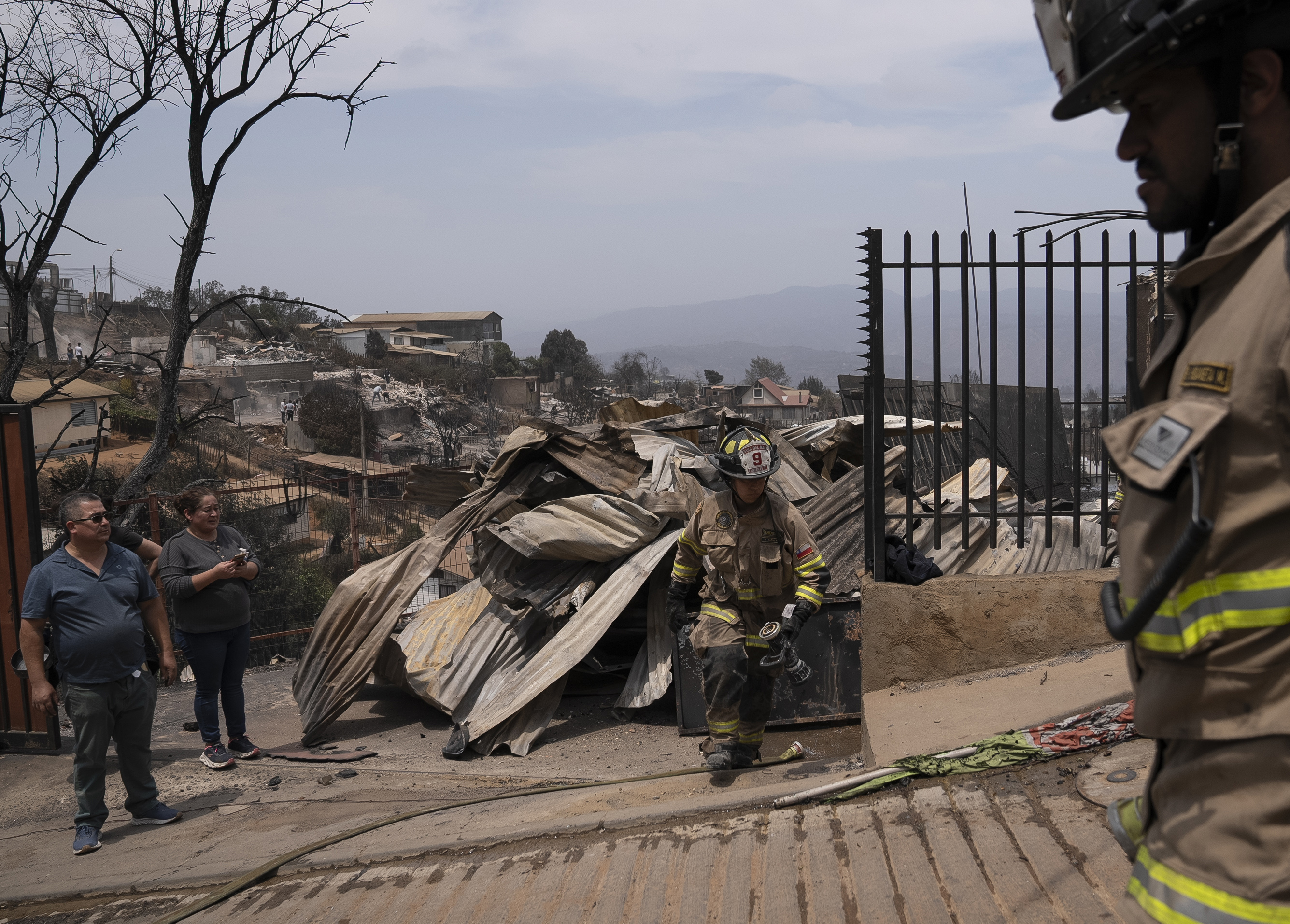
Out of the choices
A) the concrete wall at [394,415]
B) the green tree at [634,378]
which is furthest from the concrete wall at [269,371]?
the green tree at [634,378]

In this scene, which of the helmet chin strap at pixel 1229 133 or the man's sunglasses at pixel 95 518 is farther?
the man's sunglasses at pixel 95 518

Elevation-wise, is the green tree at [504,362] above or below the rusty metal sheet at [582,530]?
above

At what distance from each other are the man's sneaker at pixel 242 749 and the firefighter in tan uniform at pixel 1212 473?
A: 6.49m

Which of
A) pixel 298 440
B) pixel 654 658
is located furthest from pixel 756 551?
pixel 298 440

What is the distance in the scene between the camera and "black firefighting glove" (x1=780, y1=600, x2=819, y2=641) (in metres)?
5.08

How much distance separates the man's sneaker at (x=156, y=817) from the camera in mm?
5516

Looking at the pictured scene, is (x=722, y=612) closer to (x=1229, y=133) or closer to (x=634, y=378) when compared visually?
(x=1229, y=133)

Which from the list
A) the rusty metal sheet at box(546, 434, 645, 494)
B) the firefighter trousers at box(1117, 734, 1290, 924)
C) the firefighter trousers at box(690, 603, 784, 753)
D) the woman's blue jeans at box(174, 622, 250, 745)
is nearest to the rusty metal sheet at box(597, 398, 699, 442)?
the rusty metal sheet at box(546, 434, 645, 494)

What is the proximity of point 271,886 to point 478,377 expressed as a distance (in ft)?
183

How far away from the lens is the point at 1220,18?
141cm

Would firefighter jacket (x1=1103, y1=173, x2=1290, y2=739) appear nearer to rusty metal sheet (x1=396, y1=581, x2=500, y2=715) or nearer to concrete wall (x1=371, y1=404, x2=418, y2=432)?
rusty metal sheet (x1=396, y1=581, x2=500, y2=715)

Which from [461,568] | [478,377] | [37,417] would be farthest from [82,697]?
[478,377]

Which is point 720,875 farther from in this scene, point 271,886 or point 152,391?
point 152,391

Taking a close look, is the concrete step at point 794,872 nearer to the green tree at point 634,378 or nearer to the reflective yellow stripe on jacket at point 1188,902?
the reflective yellow stripe on jacket at point 1188,902
